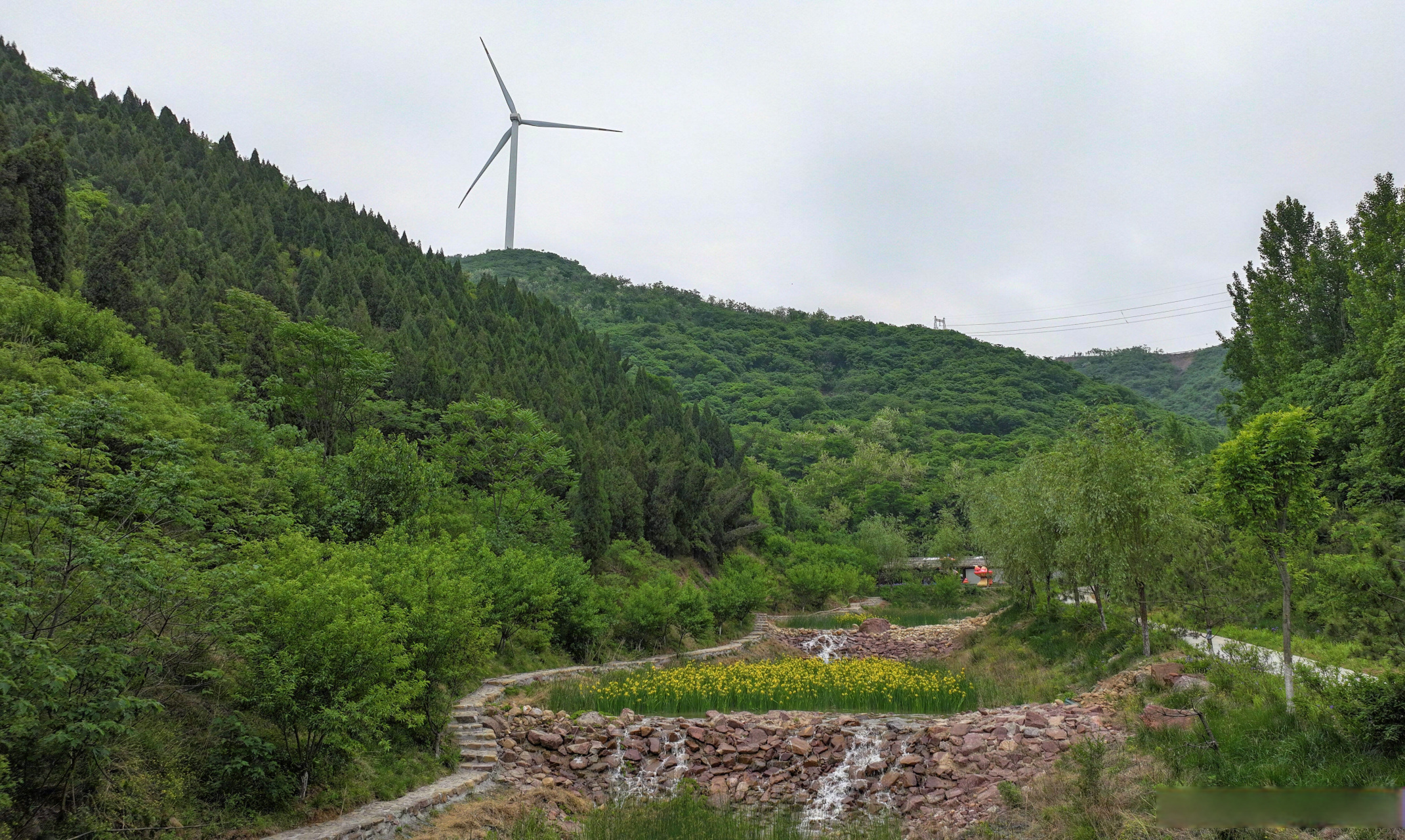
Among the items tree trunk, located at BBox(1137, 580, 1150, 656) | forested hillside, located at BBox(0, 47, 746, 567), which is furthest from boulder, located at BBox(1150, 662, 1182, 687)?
forested hillside, located at BBox(0, 47, 746, 567)

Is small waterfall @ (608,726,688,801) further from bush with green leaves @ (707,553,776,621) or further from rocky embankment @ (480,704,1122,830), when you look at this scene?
bush with green leaves @ (707,553,776,621)

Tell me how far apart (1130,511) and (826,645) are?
77.1ft

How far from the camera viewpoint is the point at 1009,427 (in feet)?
391

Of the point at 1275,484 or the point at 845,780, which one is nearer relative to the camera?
the point at 1275,484

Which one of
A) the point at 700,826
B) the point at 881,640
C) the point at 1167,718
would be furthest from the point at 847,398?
the point at 700,826

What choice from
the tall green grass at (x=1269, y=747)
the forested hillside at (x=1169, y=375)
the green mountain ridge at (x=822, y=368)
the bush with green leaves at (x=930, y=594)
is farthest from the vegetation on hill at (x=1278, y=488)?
the forested hillside at (x=1169, y=375)

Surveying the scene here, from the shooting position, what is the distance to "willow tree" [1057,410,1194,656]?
21.3 metres

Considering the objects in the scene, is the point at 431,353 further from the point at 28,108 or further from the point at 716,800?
the point at 28,108

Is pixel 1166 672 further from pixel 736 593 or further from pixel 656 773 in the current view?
pixel 736 593

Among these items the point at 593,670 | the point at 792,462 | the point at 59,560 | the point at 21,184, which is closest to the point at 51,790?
the point at 59,560

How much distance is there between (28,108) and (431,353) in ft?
135

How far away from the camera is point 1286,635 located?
42.7 ft

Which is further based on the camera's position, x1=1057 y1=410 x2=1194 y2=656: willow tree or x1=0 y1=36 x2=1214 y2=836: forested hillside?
x1=1057 y1=410 x2=1194 y2=656: willow tree

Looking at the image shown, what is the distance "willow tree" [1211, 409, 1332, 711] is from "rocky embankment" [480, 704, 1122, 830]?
497 cm
